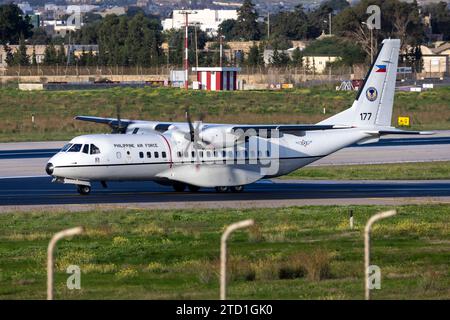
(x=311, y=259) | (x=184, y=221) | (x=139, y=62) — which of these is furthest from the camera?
(x=139, y=62)

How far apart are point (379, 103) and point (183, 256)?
2228 cm

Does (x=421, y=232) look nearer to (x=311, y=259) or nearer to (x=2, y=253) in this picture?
(x=311, y=259)

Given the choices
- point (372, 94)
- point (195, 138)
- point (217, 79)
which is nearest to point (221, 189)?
point (195, 138)

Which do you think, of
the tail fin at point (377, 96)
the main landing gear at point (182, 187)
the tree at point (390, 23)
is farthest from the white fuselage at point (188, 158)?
the tree at point (390, 23)

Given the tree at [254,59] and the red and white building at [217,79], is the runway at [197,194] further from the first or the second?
the tree at [254,59]

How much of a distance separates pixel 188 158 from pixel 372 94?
10.2 meters

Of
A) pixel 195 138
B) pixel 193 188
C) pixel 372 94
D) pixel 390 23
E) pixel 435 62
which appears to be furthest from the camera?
pixel 435 62

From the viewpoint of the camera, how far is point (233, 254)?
29.4m

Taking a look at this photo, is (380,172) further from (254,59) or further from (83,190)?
(254,59)

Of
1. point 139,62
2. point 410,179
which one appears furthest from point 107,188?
point 139,62

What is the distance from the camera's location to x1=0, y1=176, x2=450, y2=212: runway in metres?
41.0

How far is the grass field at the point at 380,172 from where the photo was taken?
52.5m

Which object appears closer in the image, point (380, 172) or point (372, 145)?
point (380, 172)

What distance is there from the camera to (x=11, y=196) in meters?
43.2
